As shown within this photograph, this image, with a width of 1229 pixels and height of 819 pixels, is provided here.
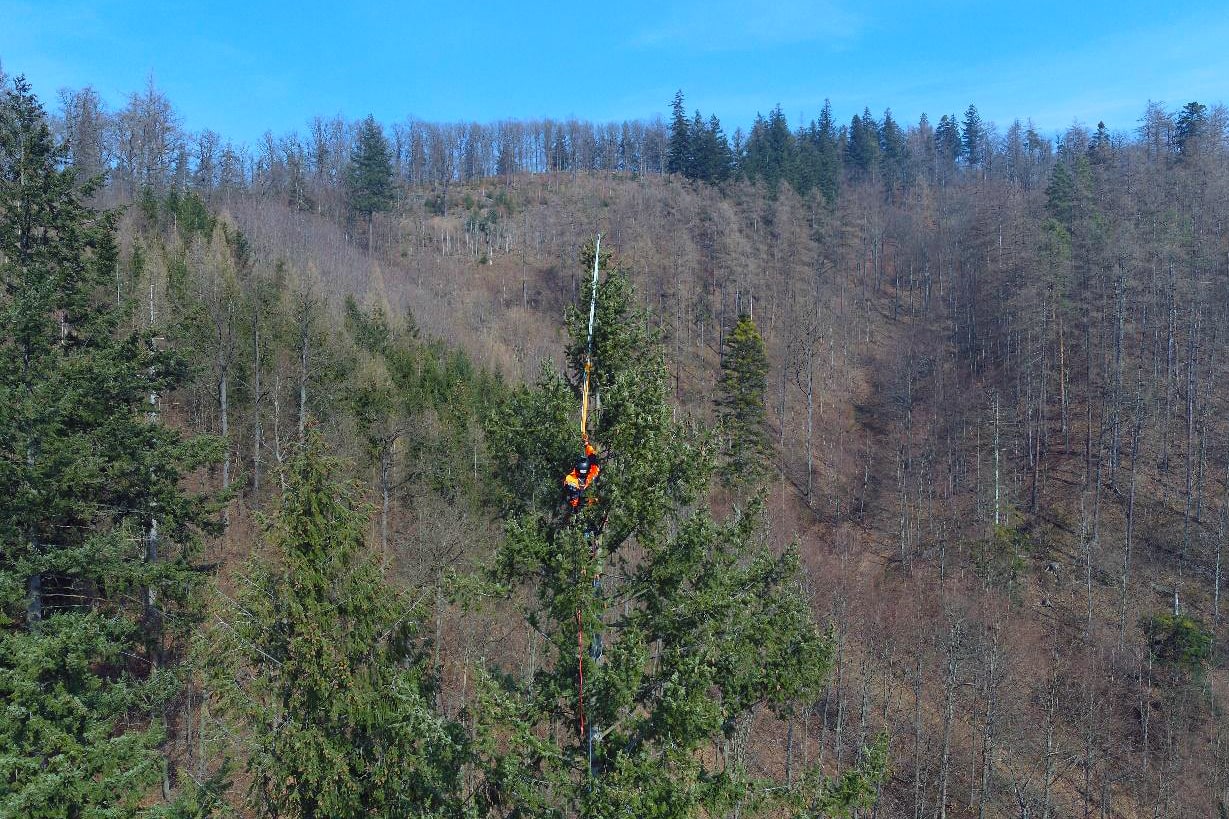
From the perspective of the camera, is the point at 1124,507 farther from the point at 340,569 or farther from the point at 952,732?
the point at 340,569

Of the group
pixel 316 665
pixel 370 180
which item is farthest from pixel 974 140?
pixel 316 665

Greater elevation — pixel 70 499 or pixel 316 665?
pixel 70 499

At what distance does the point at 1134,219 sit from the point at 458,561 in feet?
198

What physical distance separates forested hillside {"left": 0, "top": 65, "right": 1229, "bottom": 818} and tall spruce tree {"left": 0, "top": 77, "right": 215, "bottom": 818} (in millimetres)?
94

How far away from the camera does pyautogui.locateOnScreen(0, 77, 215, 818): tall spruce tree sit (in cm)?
1104

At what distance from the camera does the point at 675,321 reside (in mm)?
64000

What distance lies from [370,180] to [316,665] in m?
71.6

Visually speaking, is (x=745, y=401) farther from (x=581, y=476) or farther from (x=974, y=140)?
(x=974, y=140)

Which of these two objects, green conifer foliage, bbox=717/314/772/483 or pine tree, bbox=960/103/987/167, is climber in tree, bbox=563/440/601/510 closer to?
green conifer foliage, bbox=717/314/772/483

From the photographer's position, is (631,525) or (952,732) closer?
(631,525)

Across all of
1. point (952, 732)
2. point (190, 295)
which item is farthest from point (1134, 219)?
point (190, 295)

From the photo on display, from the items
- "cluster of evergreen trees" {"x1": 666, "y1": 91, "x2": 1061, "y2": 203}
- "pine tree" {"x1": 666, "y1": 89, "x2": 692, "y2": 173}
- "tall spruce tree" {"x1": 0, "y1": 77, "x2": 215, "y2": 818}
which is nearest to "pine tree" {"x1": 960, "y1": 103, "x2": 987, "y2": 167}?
"cluster of evergreen trees" {"x1": 666, "y1": 91, "x2": 1061, "y2": 203}

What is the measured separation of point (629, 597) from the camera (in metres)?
8.62

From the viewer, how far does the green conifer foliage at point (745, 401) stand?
4481cm
